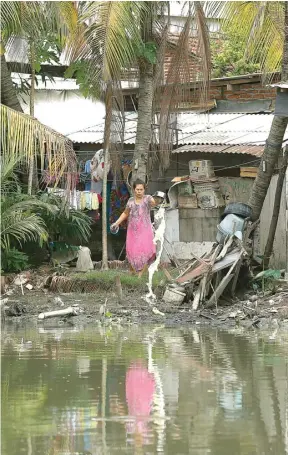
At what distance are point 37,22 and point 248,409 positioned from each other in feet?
35.4

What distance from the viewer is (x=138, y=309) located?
14.3 m

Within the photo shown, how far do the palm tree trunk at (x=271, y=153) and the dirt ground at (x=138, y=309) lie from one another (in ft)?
5.80

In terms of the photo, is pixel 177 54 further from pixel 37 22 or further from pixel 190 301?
pixel 190 301

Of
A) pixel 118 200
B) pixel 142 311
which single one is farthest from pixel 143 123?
pixel 142 311

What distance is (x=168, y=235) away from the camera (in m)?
19.7

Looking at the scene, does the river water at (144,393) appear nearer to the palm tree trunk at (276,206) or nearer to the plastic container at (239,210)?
the plastic container at (239,210)

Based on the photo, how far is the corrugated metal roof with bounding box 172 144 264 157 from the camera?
19.0 metres

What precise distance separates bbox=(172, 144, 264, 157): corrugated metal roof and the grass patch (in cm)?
379

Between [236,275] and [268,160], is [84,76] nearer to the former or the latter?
[268,160]

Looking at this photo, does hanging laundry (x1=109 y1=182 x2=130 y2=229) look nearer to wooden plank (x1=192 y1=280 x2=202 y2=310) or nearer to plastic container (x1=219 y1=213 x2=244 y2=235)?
plastic container (x1=219 y1=213 x2=244 y2=235)

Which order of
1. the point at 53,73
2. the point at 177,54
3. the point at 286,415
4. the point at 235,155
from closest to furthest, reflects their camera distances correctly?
the point at 286,415 → the point at 177,54 → the point at 235,155 → the point at 53,73

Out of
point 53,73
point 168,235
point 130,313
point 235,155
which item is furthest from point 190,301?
point 53,73

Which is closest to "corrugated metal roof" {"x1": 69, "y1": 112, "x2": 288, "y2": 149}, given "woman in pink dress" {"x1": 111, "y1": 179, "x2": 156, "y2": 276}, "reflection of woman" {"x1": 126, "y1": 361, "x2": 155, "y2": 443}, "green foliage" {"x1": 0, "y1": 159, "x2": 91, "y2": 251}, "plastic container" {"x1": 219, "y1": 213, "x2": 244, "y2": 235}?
"green foliage" {"x1": 0, "y1": 159, "x2": 91, "y2": 251}

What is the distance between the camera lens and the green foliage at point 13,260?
16.9 metres
